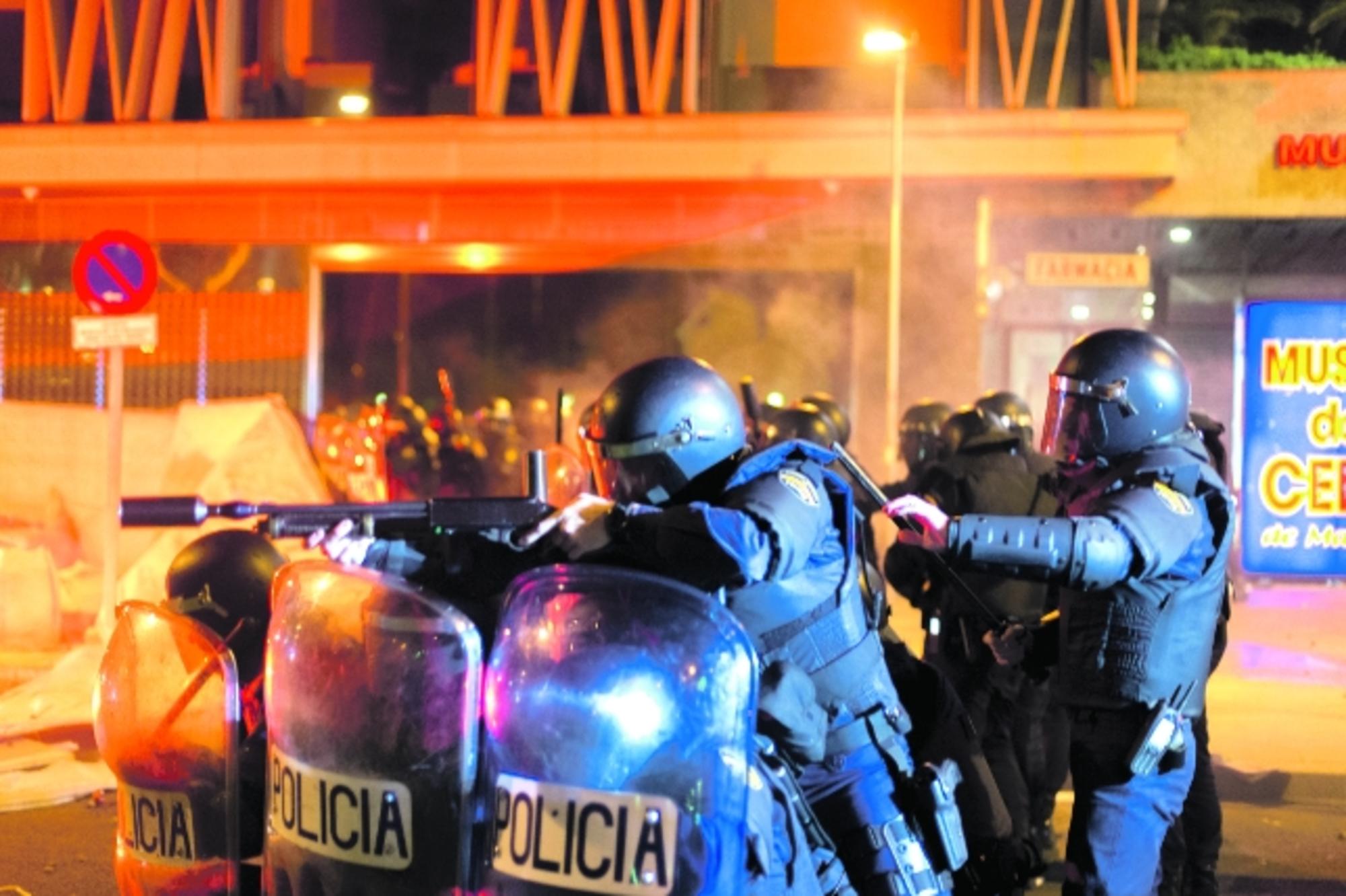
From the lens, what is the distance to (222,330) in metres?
18.6

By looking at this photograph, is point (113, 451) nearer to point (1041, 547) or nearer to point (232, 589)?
point (232, 589)

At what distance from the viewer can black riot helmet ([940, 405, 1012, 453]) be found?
6.84m

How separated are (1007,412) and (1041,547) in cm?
414

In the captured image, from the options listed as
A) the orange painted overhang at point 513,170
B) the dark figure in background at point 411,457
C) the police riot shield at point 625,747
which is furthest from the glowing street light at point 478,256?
the police riot shield at point 625,747

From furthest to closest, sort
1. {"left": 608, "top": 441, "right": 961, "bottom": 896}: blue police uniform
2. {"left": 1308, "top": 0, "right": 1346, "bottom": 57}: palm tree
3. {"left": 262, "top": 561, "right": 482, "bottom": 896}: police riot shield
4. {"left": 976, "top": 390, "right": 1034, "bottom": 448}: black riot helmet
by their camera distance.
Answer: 1. {"left": 1308, "top": 0, "right": 1346, "bottom": 57}: palm tree
2. {"left": 976, "top": 390, "right": 1034, "bottom": 448}: black riot helmet
3. {"left": 608, "top": 441, "right": 961, "bottom": 896}: blue police uniform
4. {"left": 262, "top": 561, "right": 482, "bottom": 896}: police riot shield

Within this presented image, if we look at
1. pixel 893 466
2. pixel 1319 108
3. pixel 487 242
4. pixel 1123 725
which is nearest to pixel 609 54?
pixel 487 242

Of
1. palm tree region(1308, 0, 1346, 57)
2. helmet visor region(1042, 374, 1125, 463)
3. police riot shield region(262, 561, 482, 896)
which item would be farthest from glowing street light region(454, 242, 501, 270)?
police riot shield region(262, 561, 482, 896)

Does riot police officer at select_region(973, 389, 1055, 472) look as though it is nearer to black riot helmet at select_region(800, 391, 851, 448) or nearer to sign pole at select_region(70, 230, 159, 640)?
black riot helmet at select_region(800, 391, 851, 448)

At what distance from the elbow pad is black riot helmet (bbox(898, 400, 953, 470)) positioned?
4225 mm

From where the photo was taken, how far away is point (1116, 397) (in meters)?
4.30

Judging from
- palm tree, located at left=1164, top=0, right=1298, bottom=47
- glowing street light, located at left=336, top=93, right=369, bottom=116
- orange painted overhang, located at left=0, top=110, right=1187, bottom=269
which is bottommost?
orange painted overhang, located at left=0, top=110, right=1187, bottom=269

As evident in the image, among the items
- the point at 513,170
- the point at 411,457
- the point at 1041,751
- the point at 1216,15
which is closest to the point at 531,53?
the point at 513,170

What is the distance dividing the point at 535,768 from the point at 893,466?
13.2m

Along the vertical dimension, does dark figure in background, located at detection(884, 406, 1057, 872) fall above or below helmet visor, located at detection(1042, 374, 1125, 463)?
below
